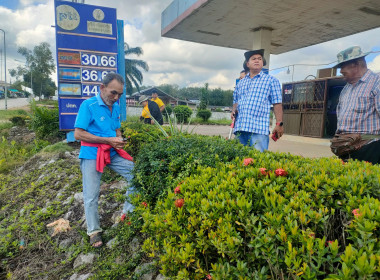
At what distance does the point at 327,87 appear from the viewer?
9641 millimetres

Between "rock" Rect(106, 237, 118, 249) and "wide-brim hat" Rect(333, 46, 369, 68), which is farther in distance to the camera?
"wide-brim hat" Rect(333, 46, 369, 68)

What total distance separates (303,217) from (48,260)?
2796 millimetres

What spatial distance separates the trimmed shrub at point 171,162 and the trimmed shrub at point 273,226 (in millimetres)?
350

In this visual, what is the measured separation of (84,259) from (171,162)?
1.44 meters

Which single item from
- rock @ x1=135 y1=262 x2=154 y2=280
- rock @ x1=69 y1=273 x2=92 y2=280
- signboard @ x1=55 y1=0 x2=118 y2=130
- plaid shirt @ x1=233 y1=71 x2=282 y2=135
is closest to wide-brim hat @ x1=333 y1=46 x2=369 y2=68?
plaid shirt @ x1=233 y1=71 x2=282 y2=135

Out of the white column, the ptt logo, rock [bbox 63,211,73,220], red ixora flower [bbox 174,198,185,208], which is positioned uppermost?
the white column

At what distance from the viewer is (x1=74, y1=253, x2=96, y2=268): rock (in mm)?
2568

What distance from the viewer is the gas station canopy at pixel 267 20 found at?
6613 mm

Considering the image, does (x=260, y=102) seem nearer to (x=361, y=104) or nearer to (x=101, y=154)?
(x=361, y=104)

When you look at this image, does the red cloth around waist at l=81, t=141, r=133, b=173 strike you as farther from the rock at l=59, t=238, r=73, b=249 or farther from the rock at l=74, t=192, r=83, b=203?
the rock at l=74, t=192, r=83, b=203

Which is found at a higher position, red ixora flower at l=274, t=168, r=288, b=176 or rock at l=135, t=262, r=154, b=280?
red ixora flower at l=274, t=168, r=288, b=176

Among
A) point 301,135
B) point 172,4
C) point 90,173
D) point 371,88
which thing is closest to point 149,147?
point 90,173

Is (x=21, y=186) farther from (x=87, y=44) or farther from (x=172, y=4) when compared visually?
(x=172, y=4)

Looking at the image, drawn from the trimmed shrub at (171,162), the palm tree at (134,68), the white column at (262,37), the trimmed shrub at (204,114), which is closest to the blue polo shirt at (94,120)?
the trimmed shrub at (171,162)
